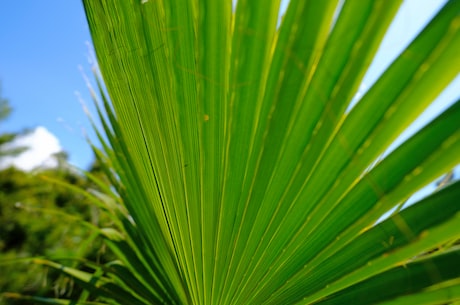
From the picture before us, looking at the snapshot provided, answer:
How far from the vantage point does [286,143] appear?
664 mm

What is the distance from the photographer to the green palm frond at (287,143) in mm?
555

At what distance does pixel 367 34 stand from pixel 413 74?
0.09m

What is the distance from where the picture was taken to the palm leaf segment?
56 centimetres

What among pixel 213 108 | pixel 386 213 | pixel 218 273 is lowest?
pixel 218 273

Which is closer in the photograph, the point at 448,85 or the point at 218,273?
the point at 448,85

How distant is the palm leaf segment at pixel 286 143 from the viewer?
555 mm

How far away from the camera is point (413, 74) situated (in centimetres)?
55

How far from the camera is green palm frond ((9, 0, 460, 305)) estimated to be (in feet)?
1.82

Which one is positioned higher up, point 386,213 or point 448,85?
point 448,85

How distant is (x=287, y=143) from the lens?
2.18 feet

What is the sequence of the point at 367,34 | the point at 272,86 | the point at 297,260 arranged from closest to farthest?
1. the point at 367,34
2. the point at 272,86
3. the point at 297,260

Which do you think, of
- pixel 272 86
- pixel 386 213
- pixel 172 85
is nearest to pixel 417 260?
pixel 386 213

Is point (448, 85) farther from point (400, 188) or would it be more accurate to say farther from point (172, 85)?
point (172, 85)

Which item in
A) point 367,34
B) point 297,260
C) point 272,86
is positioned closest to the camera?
point 367,34
